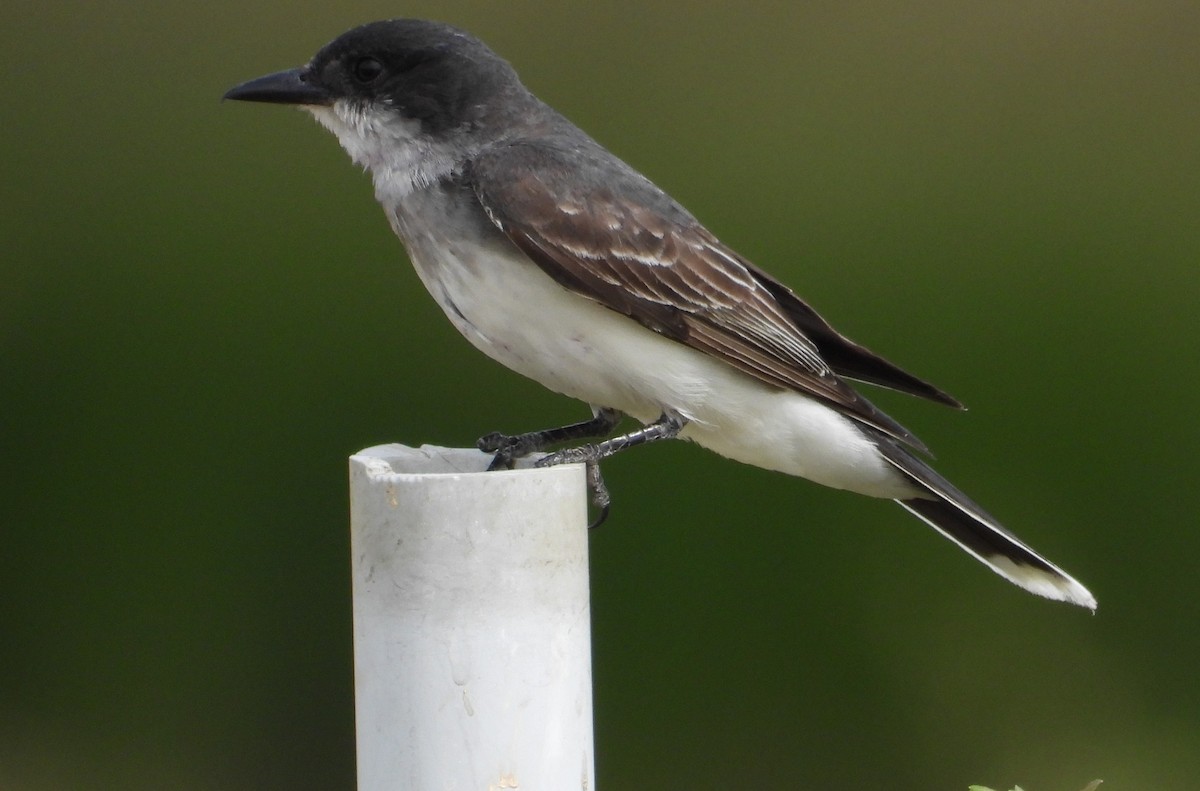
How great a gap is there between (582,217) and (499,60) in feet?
1.91

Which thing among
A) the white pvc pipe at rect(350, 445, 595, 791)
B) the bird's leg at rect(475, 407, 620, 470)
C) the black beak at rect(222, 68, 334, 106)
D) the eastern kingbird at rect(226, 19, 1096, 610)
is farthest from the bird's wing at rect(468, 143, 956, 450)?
the white pvc pipe at rect(350, 445, 595, 791)

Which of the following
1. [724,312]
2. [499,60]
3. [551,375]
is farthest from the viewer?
[499,60]

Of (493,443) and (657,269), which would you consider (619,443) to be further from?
(657,269)

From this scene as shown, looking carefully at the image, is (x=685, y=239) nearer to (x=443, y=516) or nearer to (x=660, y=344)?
(x=660, y=344)

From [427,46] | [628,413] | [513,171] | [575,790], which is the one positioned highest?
[427,46]

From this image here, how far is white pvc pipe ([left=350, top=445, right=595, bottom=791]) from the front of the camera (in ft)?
6.34

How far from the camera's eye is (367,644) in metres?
1.99

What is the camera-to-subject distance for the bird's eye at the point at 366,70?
315cm

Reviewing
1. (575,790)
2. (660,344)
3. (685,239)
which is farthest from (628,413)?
(575,790)

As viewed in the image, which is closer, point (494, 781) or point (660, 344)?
point (494, 781)

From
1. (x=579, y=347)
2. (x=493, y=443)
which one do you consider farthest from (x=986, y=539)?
(x=493, y=443)

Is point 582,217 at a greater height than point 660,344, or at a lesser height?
greater

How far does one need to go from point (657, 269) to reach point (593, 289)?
21cm

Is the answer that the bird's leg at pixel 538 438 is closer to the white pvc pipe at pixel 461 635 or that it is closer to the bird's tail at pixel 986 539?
the white pvc pipe at pixel 461 635
